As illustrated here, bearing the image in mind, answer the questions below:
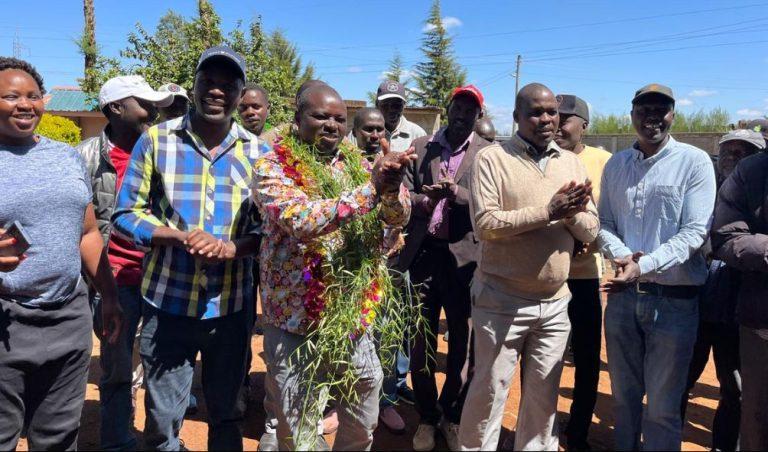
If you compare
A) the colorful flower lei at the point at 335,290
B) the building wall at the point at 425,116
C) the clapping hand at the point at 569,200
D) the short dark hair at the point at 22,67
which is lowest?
the colorful flower lei at the point at 335,290

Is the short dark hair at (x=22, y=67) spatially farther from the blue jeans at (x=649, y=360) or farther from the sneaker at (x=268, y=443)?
the blue jeans at (x=649, y=360)

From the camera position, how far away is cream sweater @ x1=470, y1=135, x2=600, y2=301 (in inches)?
119

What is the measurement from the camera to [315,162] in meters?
2.58

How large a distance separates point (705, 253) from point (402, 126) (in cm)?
289

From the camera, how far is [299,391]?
2.58 m

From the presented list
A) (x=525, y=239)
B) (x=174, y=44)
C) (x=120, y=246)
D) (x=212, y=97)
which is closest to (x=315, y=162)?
(x=212, y=97)

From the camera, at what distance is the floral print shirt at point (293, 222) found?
2.32 metres

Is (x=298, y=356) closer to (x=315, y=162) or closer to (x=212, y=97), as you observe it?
(x=315, y=162)

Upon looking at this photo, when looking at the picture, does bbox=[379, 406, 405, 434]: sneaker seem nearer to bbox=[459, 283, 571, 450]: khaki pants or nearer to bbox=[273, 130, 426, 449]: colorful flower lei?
bbox=[459, 283, 571, 450]: khaki pants

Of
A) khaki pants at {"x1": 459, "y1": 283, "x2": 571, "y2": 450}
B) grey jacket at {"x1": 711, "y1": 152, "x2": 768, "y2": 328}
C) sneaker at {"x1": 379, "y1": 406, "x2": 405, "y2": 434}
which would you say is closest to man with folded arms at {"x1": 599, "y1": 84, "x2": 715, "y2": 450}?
grey jacket at {"x1": 711, "y1": 152, "x2": 768, "y2": 328}

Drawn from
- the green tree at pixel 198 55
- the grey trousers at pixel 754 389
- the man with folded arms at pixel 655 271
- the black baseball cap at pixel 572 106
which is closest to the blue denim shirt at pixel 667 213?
the man with folded arms at pixel 655 271

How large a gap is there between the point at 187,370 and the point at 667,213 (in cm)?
268

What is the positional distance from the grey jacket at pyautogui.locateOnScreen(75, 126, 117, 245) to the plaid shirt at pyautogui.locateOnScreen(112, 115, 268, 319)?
929mm

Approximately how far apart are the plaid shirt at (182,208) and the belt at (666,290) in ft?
7.22
